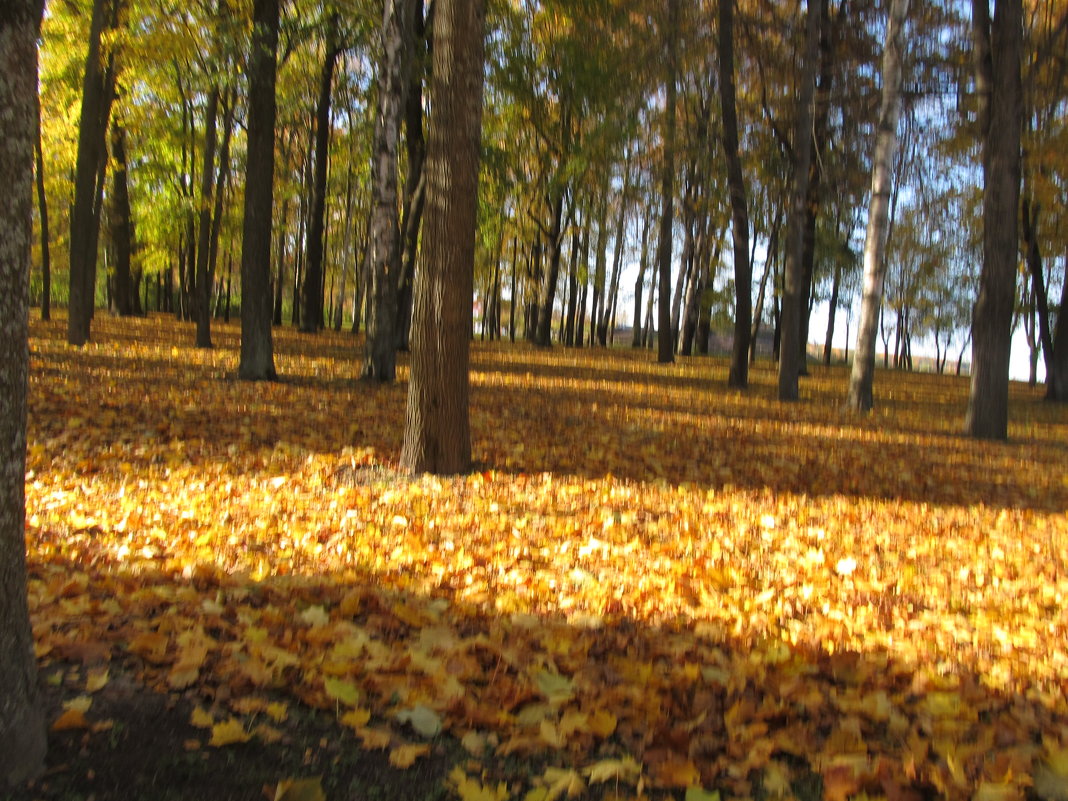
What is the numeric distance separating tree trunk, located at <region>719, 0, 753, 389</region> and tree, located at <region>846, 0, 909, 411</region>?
139 inches

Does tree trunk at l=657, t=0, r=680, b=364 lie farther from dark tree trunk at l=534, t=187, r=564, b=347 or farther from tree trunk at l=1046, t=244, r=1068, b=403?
tree trunk at l=1046, t=244, r=1068, b=403

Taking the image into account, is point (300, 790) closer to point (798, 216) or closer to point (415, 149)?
point (798, 216)

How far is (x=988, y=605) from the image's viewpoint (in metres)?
4.53

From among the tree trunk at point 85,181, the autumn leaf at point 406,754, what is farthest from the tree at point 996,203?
the tree trunk at point 85,181

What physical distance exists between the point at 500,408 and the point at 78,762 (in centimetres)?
862

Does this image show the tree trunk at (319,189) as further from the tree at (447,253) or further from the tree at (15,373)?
the tree at (15,373)

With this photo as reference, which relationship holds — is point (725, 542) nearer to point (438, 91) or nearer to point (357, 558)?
point (357, 558)

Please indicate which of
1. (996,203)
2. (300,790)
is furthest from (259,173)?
(300,790)

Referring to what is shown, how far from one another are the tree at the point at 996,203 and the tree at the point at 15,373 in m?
11.9

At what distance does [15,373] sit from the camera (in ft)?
8.04

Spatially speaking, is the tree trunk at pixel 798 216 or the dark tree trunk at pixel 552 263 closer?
the tree trunk at pixel 798 216

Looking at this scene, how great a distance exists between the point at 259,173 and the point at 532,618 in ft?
30.8

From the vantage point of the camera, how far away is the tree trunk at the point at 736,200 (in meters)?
16.3

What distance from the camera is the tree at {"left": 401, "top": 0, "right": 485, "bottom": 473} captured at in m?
6.74
